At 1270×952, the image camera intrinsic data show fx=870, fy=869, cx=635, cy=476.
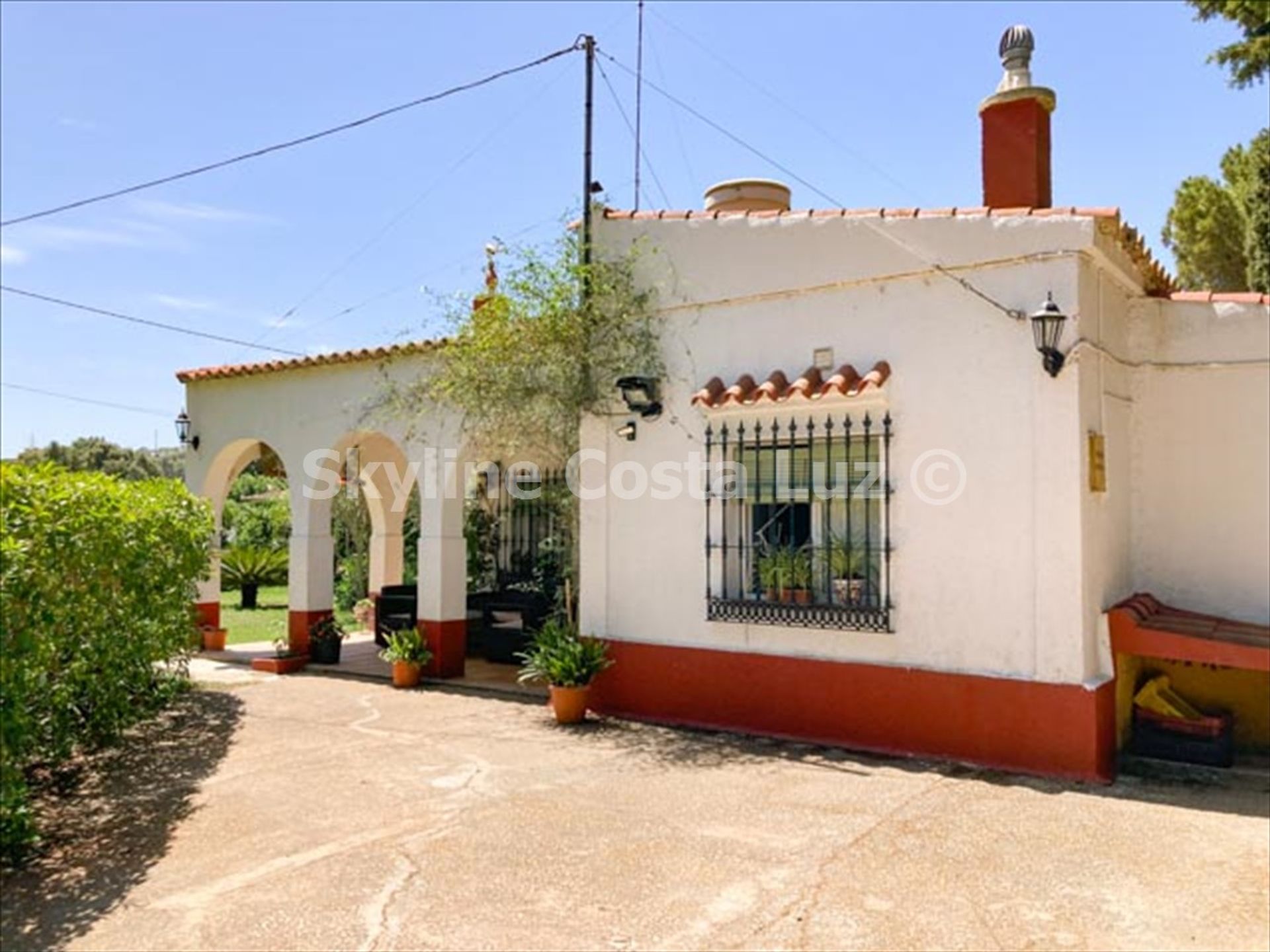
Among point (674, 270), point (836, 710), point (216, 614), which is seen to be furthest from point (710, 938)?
point (216, 614)

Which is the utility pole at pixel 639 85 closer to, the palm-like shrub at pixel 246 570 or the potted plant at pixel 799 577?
the potted plant at pixel 799 577

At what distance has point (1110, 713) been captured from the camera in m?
7.30

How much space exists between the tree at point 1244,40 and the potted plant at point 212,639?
→ 20.4 meters

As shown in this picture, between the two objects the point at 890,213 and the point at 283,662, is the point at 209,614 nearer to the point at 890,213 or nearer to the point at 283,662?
the point at 283,662

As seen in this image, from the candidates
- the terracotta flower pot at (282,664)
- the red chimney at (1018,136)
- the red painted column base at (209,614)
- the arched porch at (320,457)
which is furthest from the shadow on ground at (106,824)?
the red chimney at (1018,136)

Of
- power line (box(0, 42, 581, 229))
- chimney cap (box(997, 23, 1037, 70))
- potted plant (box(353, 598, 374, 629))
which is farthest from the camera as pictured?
potted plant (box(353, 598, 374, 629))

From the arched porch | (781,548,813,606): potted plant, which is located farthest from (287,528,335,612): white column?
(781,548,813,606): potted plant

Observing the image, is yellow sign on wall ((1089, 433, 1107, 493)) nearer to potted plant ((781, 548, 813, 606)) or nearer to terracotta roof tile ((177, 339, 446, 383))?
potted plant ((781, 548, 813, 606))

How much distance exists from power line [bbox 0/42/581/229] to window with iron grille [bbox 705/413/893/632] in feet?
17.6

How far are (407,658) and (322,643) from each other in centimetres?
242

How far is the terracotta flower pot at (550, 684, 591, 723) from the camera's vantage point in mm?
9172

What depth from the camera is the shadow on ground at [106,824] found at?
464 centimetres

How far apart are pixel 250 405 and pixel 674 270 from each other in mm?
7932

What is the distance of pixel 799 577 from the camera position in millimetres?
8461
